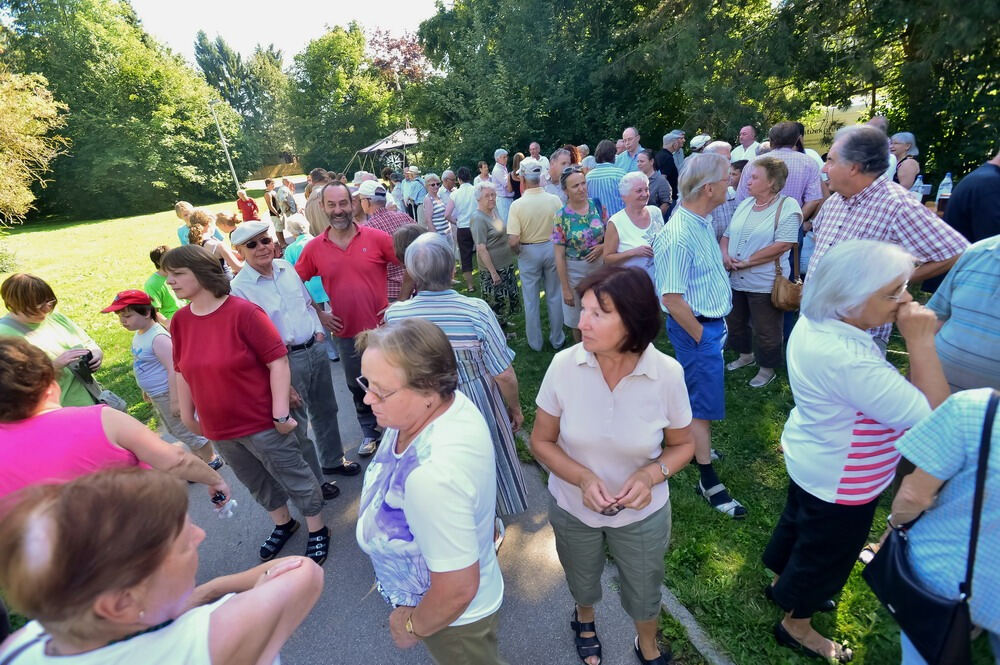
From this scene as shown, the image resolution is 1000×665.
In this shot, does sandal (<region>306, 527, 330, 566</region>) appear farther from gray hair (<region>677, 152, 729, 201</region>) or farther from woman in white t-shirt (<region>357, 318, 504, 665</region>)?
gray hair (<region>677, 152, 729, 201</region>)

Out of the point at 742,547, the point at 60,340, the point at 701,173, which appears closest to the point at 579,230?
the point at 701,173

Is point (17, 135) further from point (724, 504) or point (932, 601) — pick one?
point (932, 601)

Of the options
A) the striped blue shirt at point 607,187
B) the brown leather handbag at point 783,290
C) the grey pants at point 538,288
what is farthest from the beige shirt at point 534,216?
the brown leather handbag at point 783,290

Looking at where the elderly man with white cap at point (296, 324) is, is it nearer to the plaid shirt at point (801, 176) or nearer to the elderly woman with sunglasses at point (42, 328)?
the elderly woman with sunglasses at point (42, 328)

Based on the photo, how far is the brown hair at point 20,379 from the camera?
1.83 meters

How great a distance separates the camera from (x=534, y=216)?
5383 millimetres

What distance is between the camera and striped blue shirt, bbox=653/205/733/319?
2945 millimetres

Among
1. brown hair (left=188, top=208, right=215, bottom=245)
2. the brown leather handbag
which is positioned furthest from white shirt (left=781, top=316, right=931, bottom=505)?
brown hair (left=188, top=208, right=215, bottom=245)

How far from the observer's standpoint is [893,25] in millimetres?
8305

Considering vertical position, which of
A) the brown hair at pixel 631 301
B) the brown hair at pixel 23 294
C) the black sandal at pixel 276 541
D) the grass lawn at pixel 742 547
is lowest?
the grass lawn at pixel 742 547

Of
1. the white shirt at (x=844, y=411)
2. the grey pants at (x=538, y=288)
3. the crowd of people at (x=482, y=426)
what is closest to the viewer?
the crowd of people at (x=482, y=426)

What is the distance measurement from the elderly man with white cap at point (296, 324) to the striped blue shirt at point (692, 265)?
2519 mm

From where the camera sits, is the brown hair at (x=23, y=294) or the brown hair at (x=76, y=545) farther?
the brown hair at (x=23, y=294)

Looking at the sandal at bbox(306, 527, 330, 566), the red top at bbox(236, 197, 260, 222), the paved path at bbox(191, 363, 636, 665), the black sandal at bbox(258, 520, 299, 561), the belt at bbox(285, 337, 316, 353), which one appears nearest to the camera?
the paved path at bbox(191, 363, 636, 665)
